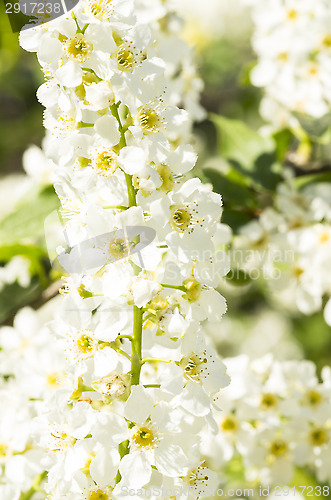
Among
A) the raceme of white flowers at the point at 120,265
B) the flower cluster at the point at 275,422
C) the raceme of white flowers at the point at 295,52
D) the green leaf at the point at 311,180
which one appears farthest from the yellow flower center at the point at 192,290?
the raceme of white flowers at the point at 295,52

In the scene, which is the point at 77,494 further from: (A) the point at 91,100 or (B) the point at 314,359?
(B) the point at 314,359

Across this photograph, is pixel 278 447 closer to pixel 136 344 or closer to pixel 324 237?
pixel 324 237

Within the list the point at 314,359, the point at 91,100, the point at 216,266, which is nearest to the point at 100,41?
the point at 91,100

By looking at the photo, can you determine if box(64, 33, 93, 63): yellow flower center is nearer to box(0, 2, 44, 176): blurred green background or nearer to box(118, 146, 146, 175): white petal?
box(118, 146, 146, 175): white petal

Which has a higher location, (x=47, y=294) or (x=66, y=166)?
(x=66, y=166)

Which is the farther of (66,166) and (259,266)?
(259,266)

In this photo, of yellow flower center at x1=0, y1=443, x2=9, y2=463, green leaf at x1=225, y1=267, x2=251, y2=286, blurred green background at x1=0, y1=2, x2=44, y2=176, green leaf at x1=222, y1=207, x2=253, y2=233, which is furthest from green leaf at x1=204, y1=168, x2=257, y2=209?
blurred green background at x1=0, y1=2, x2=44, y2=176

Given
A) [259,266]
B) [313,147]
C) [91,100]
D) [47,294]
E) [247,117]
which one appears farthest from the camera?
[247,117]
